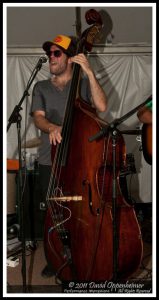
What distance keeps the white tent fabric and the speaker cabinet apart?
0.70 m

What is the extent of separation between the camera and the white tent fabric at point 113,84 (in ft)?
13.2

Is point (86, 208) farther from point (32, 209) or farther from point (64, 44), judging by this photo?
point (32, 209)

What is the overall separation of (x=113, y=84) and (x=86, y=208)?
101 inches

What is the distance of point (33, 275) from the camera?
8.57 feet

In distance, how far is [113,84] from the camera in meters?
4.09

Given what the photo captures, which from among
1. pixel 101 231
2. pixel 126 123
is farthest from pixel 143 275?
pixel 126 123

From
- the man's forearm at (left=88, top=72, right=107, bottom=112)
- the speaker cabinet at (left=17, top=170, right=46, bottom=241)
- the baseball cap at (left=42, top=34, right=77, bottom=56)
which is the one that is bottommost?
the speaker cabinet at (left=17, top=170, right=46, bottom=241)

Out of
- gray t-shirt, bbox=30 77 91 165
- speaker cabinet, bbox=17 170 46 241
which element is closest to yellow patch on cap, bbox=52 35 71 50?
gray t-shirt, bbox=30 77 91 165

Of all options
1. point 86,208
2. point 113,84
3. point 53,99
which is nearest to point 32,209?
point 53,99

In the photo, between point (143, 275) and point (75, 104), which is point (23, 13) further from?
point (143, 275)

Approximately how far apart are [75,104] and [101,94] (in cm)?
26

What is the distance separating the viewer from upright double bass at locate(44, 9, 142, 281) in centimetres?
188

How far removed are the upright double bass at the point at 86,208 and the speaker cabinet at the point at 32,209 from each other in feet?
4.85

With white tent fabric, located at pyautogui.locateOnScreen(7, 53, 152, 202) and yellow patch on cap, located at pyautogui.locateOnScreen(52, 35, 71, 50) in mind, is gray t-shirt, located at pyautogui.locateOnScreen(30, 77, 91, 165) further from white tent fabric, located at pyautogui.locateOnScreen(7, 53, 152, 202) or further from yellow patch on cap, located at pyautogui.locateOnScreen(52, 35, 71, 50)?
white tent fabric, located at pyautogui.locateOnScreen(7, 53, 152, 202)
